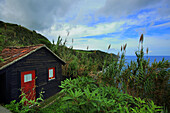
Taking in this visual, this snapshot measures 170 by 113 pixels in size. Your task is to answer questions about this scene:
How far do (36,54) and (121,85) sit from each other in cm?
545

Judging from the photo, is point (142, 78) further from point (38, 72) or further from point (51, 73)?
point (51, 73)

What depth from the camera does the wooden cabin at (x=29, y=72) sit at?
4684 mm

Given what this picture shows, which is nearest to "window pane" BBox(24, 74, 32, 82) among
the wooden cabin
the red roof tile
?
the wooden cabin

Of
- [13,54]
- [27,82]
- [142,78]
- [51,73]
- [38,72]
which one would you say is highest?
[13,54]

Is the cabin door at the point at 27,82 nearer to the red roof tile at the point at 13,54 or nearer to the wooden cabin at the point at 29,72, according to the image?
the wooden cabin at the point at 29,72

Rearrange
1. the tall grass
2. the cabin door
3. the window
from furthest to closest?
the window < the cabin door < the tall grass

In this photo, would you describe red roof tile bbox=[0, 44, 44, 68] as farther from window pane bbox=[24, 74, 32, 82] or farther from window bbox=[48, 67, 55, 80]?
window bbox=[48, 67, 55, 80]

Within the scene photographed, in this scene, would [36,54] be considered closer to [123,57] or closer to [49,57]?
[49,57]

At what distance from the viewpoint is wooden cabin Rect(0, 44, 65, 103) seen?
4684mm

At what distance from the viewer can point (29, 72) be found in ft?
18.9

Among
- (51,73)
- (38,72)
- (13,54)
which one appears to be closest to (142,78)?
(38,72)

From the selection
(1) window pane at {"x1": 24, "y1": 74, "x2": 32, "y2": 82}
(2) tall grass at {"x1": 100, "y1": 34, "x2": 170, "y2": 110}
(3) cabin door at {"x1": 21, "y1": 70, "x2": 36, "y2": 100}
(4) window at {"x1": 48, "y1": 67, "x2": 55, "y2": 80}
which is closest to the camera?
(2) tall grass at {"x1": 100, "y1": 34, "x2": 170, "y2": 110}

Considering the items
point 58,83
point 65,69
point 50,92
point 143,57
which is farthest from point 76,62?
point 143,57

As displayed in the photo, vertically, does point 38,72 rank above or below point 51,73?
above
